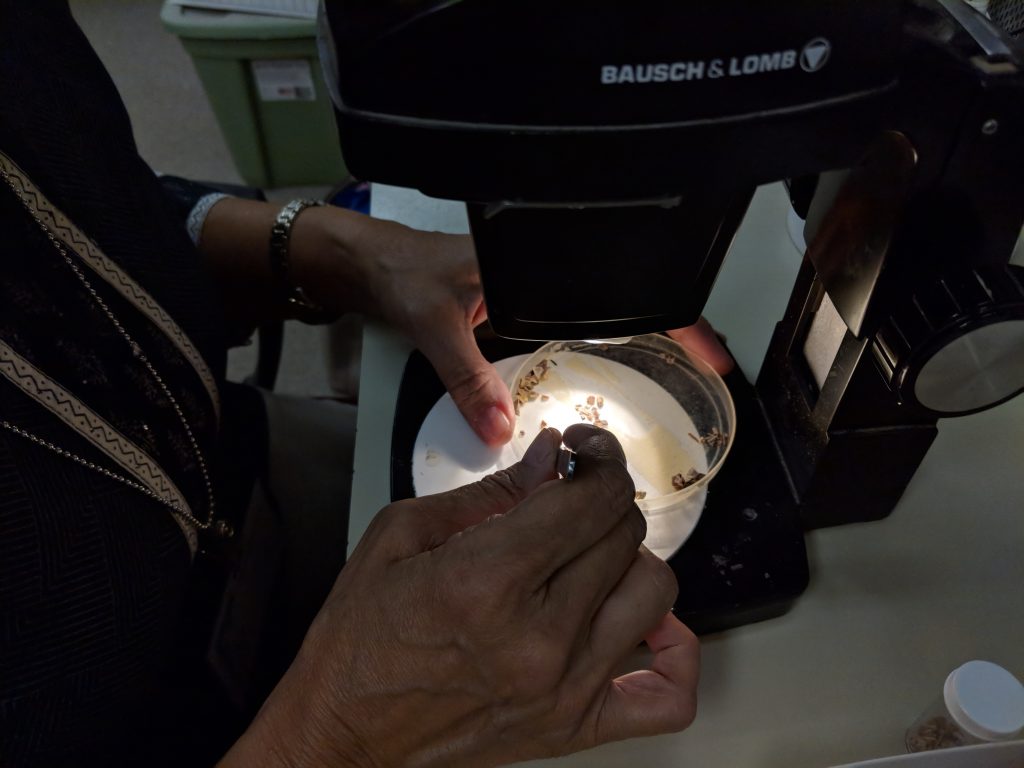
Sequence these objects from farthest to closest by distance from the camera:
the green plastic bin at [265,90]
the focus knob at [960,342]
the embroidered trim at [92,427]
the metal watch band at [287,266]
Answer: the green plastic bin at [265,90]
the metal watch band at [287,266]
the embroidered trim at [92,427]
the focus knob at [960,342]

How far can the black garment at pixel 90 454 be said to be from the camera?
0.60m

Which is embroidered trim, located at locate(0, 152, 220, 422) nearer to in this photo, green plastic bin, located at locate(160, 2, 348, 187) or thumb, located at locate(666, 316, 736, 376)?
thumb, located at locate(666, 316, 736, 376)

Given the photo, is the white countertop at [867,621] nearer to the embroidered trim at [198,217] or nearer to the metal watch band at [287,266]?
the metal watch band at [287,266]

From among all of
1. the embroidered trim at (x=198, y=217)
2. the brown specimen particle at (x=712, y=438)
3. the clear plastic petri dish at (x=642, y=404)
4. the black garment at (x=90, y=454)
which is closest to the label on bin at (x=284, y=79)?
the embroidered trim at (x=198, y=217)

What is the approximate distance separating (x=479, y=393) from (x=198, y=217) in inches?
19.6

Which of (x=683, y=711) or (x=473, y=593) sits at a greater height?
(x=473, y=593)

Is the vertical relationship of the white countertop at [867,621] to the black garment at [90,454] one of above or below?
below

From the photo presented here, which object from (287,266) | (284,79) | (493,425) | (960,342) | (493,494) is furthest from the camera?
(284,79)

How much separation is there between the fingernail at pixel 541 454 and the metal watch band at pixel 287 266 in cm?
47

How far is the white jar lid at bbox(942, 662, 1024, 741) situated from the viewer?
1.77 feet

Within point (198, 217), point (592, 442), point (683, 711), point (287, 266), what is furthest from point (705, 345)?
Answer: point (198, 217)

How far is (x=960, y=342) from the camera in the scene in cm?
52

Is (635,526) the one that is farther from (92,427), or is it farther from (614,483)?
(92,427)

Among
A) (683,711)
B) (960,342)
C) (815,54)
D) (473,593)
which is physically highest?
(815,54)
